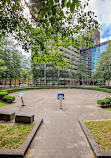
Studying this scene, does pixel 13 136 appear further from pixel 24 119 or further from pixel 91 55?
pixel 91 55

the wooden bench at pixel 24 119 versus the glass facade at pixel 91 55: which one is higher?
the glass facade at pixel 91 55

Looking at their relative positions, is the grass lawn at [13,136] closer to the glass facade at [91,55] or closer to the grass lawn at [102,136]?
the grass lawn at [102,136]

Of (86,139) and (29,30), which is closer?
(86,139)

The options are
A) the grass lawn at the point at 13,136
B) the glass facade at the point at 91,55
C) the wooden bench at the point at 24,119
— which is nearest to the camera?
the grass lawn at the point at 13,136

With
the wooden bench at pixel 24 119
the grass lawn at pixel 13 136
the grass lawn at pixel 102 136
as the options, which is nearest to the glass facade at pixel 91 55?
the grass lawn at pixel 102 136

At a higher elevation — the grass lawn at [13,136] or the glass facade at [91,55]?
the glass facade at [91,55]

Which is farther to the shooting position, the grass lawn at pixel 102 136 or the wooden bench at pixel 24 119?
the wooden bench at pixel 24 119

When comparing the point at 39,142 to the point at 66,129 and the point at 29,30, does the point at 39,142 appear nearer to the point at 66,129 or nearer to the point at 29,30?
the point at 66,129

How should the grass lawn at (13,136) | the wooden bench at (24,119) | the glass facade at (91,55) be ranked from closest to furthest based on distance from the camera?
1. the grass lawn at (13,136)
2. the wooden bench at (24,119)
3. the glass facade at (91,55)

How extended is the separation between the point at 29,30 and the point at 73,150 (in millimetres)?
5477

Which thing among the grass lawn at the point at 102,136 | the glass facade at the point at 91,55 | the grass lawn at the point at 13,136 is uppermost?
the glass facade at the point at 91,55

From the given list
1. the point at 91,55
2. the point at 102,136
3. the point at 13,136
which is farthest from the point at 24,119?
the point at 91,55

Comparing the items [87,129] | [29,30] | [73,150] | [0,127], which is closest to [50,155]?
[73,150]

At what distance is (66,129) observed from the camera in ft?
14.9
